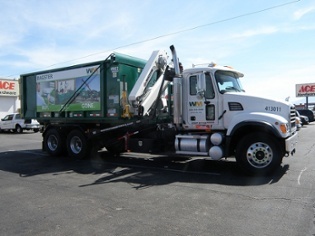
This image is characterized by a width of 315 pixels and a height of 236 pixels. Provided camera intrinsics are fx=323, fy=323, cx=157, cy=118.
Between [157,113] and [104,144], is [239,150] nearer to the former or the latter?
[157,113]

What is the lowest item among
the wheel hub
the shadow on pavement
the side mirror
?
the shadow on pavement

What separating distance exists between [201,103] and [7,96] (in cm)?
3502

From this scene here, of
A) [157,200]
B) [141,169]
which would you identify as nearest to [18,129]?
[141,169]

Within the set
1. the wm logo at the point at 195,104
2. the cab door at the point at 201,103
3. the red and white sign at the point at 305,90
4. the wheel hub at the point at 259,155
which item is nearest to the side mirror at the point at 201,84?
the cab door at the point at 201,103

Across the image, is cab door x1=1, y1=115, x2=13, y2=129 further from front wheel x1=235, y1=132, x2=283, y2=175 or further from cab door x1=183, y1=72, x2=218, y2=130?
front wheel x1=235, y1=132, x2=283, y2=175

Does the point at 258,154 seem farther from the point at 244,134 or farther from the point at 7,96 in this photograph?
the point at 7,96

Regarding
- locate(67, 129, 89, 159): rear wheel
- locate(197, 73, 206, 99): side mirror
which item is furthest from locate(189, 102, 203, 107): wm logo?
locate(67, 129, 89, 159): rear wheel

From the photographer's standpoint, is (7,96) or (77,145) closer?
(77,145)

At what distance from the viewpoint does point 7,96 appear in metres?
38.5

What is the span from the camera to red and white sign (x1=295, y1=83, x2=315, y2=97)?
54625 millimetres

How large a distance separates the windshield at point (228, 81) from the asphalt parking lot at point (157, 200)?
223 cm

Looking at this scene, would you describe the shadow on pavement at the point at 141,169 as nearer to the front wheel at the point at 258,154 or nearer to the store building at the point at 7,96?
the front wheel at the point at 258,154

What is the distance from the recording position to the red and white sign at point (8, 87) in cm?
3781

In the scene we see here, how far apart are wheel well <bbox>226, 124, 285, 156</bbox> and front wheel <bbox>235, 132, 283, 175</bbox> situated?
0.10m
